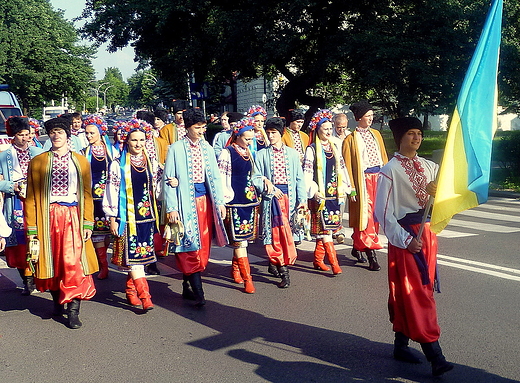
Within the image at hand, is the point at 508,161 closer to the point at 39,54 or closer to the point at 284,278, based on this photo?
the point at 284,278

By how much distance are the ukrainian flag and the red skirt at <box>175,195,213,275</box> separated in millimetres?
3129

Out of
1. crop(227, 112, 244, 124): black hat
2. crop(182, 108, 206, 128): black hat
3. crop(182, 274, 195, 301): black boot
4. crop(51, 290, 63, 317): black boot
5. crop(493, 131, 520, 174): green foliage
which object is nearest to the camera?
crop(51, 290, 63, 317): black boot

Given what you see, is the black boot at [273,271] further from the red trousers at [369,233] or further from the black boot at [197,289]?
the black boot at [197,289]

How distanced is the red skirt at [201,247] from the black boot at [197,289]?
0.05 meters

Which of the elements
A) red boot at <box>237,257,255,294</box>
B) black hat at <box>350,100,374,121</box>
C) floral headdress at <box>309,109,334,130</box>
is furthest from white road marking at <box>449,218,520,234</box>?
red boot at <box>237,257,255,294</box>

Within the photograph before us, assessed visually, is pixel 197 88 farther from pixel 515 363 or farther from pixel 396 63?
pixel 515 363

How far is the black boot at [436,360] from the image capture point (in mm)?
4449

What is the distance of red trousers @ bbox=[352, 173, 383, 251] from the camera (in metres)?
7.87

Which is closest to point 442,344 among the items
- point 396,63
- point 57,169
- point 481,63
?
point 481,63

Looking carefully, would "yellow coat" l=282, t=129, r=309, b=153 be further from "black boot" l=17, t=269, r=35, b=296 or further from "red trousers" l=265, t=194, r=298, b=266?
"black boot" l=17, t=269, r=35, b=296

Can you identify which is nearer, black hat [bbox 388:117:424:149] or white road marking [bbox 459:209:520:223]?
black hat [bbox 388:117:424:149]

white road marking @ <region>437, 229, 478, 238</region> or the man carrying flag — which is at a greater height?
the man carrying flag

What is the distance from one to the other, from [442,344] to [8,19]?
145ft

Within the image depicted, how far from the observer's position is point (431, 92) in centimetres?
2072
